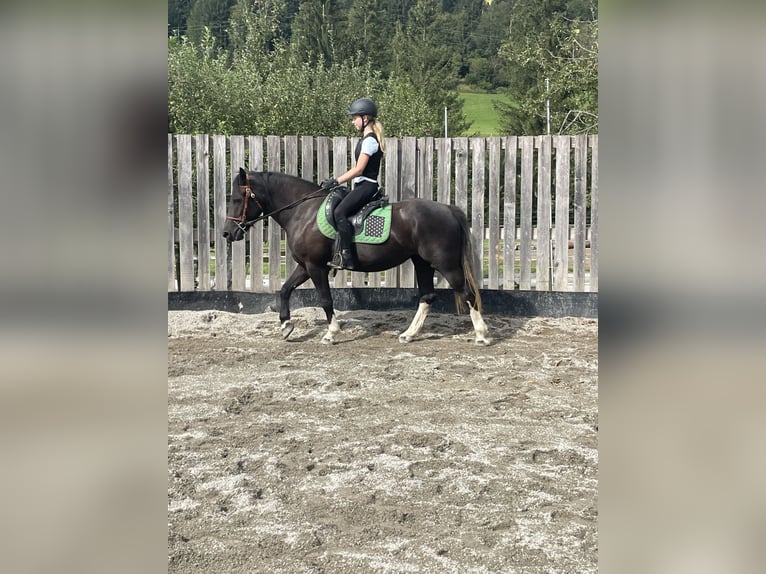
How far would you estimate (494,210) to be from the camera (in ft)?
31.5

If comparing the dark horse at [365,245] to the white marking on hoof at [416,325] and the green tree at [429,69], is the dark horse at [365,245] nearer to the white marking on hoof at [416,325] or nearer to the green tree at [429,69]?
the white marking on hoof at [416,325]

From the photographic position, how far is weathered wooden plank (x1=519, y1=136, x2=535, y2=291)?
9.43 metres

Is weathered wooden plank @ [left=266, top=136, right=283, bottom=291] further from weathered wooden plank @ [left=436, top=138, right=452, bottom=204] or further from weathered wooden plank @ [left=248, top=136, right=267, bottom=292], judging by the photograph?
weathered wooden plank @ [left=436, top=138, right=452, bottom=204]

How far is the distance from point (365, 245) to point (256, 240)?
202 centimetres

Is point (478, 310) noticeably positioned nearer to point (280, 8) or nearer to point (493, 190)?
point (493, 190)

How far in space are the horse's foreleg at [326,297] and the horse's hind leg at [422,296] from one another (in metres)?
0.75

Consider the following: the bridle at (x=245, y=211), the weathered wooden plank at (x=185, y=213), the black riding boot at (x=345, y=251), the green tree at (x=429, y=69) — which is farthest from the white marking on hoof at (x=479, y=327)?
the green tree at (x=429, y=69)

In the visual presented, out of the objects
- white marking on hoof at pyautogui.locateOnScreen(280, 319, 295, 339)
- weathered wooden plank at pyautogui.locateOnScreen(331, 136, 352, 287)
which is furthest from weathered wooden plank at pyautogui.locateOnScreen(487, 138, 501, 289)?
white marking on hoof at pyautogui.locateOnScreen(280, 319, 295, 339)

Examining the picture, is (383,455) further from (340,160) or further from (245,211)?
(340,160)

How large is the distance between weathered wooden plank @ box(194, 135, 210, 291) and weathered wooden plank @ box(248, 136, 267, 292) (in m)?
0.54

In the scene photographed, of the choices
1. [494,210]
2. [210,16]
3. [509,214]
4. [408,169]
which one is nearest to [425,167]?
[408,169]
